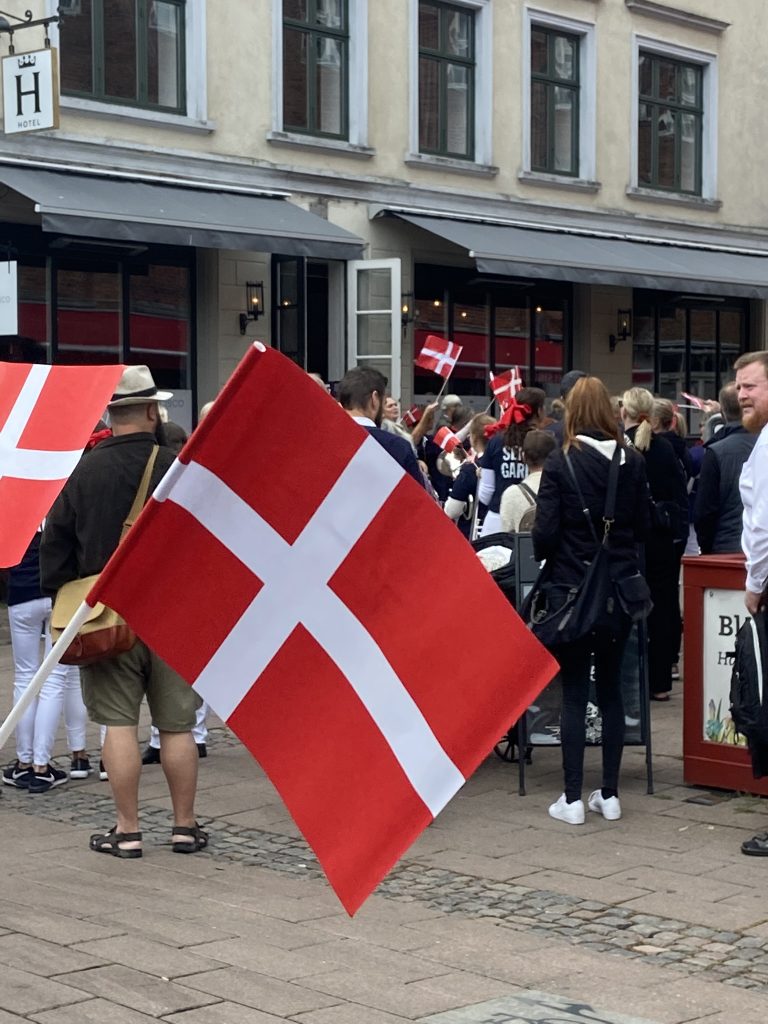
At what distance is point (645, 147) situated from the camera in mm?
23641

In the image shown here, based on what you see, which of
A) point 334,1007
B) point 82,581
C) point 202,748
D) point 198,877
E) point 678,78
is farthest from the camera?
point 678,78

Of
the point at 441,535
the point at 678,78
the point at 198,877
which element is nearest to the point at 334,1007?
the point at 198,877

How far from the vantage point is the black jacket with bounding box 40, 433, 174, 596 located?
6.47 meters

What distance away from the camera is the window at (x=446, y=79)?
20.4 meters

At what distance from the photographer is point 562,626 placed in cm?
686

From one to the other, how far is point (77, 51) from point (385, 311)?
4.71 metres

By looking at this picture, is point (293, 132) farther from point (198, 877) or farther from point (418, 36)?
point (198, 877)

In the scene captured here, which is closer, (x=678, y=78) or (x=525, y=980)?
(x=525, y=980)

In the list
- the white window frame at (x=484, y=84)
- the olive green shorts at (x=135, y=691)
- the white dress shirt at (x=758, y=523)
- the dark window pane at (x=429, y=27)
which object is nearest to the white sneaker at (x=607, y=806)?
the white dress shirt at (x=758, y=523)

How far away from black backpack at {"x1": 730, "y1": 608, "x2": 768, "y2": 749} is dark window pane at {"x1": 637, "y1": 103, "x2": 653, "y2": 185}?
18.0m

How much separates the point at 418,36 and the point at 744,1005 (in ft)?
56.3

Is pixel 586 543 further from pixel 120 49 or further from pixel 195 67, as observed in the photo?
pixel 195 67

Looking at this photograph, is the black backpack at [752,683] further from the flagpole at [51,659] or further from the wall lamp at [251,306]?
the wall lamp at [251,306]

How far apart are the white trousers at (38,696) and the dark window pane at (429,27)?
14.1 m
